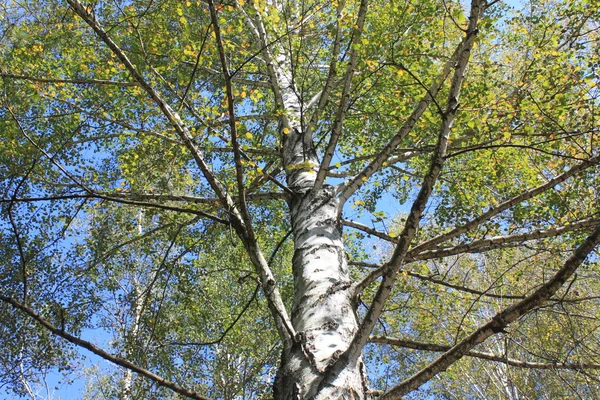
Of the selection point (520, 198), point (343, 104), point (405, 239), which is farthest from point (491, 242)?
point (405, 239)

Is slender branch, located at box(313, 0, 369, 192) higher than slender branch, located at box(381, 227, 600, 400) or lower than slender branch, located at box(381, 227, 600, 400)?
higher

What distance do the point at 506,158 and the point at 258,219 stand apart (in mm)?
3473

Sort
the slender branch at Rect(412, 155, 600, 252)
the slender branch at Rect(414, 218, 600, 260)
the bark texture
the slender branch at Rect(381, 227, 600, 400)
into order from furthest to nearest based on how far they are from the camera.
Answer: the slender branch at Rect(414, 218, 600, 260)
the slender branch at Rect(412, 155, 600, 252)
the bark texture
the slender branch at Rect(381, 227, 600, 400)

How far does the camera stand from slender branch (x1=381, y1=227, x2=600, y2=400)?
132 cm

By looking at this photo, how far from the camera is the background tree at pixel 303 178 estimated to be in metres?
2.11

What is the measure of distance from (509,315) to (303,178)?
2104mm

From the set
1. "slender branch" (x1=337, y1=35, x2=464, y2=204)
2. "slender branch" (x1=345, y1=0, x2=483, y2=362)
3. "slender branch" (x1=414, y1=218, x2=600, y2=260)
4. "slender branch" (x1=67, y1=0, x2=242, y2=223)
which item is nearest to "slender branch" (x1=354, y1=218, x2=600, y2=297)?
"slender branch" (x1=414, y1=218, x2=600, y2=260)

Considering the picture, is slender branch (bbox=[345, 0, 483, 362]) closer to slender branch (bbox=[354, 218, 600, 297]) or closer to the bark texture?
the bark texture

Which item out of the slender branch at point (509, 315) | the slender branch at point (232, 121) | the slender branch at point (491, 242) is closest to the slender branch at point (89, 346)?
the slender branch at point (232, 121)

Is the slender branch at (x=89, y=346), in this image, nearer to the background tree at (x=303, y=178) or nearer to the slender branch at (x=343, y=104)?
the background tree at (x=303, y=178)

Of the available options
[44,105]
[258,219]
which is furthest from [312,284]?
[44,105]

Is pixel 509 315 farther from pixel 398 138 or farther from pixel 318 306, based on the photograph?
pixel 398 138

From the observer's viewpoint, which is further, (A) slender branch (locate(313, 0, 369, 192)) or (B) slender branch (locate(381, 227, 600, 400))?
(A) slender branch (locate(313, 0, 369, 192))

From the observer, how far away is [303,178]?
11.1 ft
